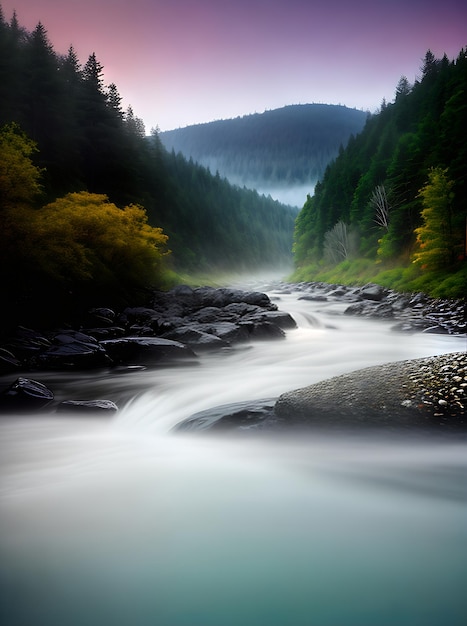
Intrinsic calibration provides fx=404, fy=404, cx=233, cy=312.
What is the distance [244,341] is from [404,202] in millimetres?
28751

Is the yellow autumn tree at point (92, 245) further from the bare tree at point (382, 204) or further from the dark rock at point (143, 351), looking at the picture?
the bare tree at point (382, 204)

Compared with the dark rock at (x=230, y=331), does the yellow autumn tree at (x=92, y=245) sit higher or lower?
higher

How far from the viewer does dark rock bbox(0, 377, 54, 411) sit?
6398 millimetres

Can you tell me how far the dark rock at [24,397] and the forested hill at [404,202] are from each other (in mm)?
18084

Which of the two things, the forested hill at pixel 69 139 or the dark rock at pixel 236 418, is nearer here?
the dark rock at pixel 236 418

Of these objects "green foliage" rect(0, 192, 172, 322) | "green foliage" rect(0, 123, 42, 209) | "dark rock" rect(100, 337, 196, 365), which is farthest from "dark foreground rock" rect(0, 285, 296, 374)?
"green foliage" rect(0, 123, 42, 209)

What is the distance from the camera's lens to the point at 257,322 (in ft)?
50.5

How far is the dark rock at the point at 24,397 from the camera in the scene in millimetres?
6398

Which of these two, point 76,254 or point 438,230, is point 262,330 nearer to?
point 76,254

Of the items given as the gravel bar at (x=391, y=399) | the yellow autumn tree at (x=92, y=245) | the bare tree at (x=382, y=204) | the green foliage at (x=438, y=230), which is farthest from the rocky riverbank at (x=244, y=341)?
the bare tree at (x=382, y=204)

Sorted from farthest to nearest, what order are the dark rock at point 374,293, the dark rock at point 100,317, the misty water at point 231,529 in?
the dark rock at point 374,293 < the dark rock at point 100,317 < the misty water at point 231,529

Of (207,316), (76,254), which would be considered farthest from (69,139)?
(207,316)

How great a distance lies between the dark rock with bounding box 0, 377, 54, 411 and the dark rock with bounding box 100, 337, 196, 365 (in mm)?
3412

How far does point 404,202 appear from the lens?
3600 centimetres
